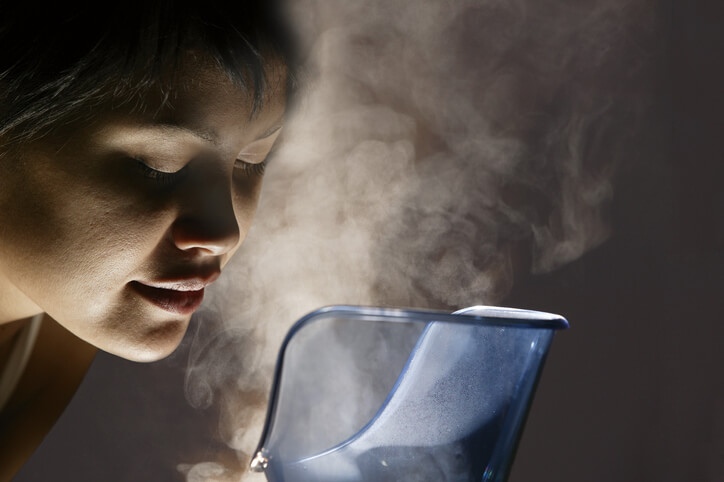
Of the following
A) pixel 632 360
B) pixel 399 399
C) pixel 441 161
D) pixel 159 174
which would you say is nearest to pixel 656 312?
pixel 632 360

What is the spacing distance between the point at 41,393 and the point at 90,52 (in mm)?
461

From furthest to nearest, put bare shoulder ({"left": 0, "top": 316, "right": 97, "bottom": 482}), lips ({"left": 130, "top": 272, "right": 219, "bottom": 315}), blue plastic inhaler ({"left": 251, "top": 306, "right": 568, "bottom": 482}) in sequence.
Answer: bare shoulder ({"left": 0, "top": 316, "right": 97, "bottom": 482}), lips ({"left": 130, "top": 272, "right": 219, "bottom": 315}), blue plastic inhaler ({"left": 251, "top": 306, "right": 568, "bottom": 482})

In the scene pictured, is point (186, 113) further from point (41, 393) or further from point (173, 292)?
point (41, 393)

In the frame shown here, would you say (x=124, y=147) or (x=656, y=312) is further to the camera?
(x=656, y=312)

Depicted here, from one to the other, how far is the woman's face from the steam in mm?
436

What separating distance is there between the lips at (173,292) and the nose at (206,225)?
1.2 inches

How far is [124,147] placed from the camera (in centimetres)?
54

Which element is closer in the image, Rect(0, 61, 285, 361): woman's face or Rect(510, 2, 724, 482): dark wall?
Rect(0, 61, 285, 361): woman's face

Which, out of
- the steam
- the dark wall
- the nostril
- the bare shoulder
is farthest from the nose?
the dark wall

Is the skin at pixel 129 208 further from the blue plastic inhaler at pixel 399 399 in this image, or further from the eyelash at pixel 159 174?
the blue plastic inhaler at pixel 399 399

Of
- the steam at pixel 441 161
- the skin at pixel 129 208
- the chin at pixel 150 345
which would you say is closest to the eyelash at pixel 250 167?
the skin at pixel 129 208

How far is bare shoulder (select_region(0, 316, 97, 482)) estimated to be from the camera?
0.75 meters

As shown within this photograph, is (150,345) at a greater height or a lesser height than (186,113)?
lesser

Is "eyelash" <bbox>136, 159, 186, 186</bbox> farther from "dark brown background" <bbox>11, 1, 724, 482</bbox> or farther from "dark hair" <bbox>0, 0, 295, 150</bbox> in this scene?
"dark brown background" <bbox>11, 1, 724, 482</bbox>
